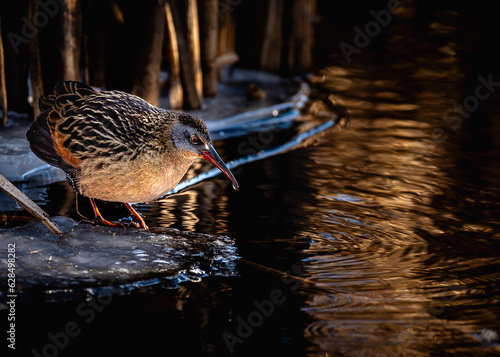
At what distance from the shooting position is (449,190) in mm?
6211

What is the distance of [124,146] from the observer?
465 cm

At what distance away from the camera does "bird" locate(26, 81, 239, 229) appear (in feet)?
15.3

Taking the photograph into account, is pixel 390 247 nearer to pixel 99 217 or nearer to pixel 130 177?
pixel 130 177

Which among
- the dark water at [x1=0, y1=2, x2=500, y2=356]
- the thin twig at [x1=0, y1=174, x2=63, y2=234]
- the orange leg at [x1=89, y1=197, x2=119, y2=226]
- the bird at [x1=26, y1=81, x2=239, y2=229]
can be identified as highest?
the bird at [x1=26, y1=81, x2=239, y2=229]

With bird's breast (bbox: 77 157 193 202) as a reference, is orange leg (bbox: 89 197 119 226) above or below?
below

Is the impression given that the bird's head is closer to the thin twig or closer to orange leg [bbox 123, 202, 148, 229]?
orange leg [bbox 123, 202, 148, 229]

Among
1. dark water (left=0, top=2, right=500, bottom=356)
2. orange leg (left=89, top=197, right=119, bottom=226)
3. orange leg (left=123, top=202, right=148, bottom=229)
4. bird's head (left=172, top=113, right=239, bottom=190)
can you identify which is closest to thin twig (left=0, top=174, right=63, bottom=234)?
orange leg (left=89, top=197, right=119, bottom=226)

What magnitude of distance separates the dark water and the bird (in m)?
0.59

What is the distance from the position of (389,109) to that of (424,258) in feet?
14.7

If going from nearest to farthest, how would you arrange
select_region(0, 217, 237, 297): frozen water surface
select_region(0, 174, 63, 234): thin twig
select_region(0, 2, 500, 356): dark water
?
select_region(0, 2, 500, 356): dark water < select_region(0, 217, 237, 297): frozen water surface < select_region(0, 174, 63, 234): thin twig

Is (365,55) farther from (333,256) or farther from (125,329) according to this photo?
(125,329)

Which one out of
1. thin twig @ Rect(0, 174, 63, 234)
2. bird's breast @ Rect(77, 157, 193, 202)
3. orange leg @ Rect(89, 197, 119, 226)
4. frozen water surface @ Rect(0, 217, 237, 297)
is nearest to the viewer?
frozen water surface @ Rect(0, 217, 237, 297)

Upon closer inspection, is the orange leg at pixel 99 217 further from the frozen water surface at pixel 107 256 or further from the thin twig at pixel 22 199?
the thin twig at pixel 22 199

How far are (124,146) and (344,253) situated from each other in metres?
1.54
